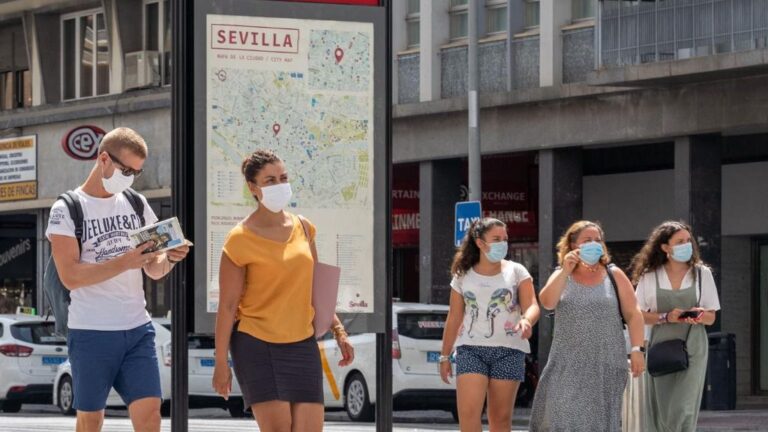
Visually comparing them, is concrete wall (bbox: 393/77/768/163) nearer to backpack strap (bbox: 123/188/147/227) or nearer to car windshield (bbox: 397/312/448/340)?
car windshield (bbox: 397/312/448/340)

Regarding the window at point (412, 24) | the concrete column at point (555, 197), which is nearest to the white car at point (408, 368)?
the concrete column at point (555, 197)

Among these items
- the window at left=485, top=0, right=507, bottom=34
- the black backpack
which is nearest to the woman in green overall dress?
the black backpack

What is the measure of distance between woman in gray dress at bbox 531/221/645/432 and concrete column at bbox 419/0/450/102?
837 inches

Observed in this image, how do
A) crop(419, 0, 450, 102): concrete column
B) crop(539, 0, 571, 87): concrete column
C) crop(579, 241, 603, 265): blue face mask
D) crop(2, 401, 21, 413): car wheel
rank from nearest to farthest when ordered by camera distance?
crop(579, 241, 603, 265): blue face mask → crop(2, 401, 21, 413): car wheel → crop(539, 0, 571, 87): concrete column → crop(419, 0, 450, 102): concrete column

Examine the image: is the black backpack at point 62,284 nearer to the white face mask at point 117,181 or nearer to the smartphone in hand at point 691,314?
the white face mask at point 117,181

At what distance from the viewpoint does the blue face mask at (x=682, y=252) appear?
41.6ft

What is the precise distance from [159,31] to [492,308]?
2674cm

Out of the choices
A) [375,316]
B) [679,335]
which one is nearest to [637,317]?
[679,335]

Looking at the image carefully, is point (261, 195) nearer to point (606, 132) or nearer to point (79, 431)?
point (79, 431)

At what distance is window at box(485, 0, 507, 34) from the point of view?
32.5 m

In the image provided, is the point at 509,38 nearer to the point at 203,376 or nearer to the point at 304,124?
the point at 203,376

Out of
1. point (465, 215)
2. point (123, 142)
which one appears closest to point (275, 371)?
point (123, 142)

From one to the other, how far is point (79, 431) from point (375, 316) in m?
2.74

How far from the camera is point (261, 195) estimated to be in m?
9.11
